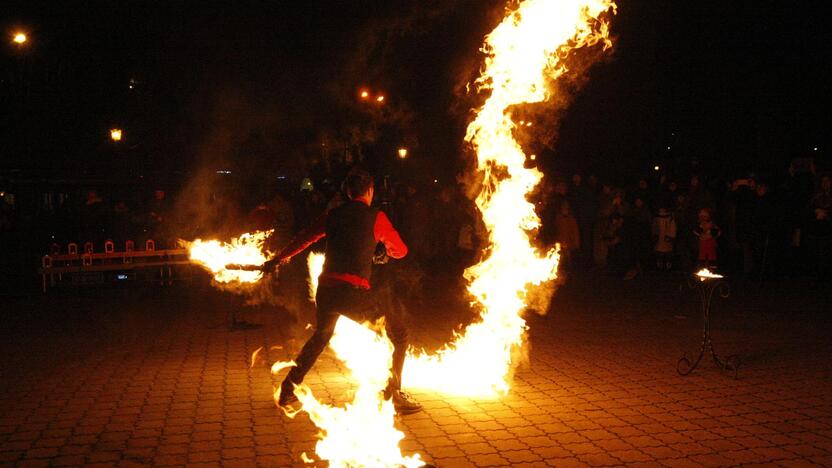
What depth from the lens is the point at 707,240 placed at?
11.9 meters

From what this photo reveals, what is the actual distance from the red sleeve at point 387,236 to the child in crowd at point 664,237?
1052cm

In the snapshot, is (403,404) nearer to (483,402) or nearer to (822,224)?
(483,402)

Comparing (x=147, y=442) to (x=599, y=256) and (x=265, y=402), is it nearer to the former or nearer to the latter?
(x=265, y=402)

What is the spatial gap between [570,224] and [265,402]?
10.5 meters

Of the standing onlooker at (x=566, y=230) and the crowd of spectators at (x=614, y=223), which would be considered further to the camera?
the standing onlooker at (x=566, y=230)

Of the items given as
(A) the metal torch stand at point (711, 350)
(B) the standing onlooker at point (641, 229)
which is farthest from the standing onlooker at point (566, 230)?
(A) the metal torch stand at point (711, 350)

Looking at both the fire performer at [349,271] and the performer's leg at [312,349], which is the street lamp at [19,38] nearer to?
the fire performer at [349,271]

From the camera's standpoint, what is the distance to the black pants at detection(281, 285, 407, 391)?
586cm

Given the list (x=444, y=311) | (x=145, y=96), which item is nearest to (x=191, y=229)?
(x=444, y=311)

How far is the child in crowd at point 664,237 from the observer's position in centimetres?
1543

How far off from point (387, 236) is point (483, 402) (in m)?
1.63

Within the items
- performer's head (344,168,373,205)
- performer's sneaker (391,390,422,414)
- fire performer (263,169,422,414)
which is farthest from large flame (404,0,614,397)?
performer's head (344,168,373,205)

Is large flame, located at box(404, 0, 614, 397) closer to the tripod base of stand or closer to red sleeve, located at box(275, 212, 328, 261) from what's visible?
the tripod base of stand

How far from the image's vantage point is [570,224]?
15.9 m
